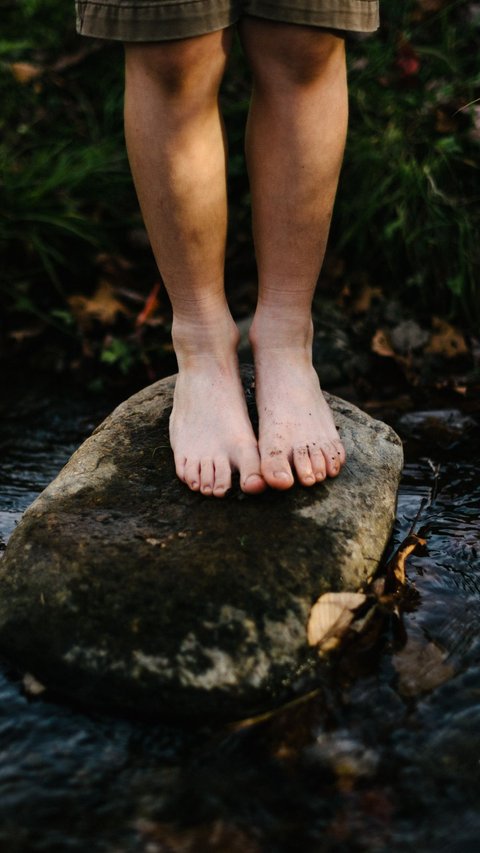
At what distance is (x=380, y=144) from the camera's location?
3109 millimetres

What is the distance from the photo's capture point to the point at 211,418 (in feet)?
6.10

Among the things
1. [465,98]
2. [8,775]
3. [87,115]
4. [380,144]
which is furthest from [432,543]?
[87,115]

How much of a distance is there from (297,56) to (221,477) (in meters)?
0.89

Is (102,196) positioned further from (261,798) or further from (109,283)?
(261,798)

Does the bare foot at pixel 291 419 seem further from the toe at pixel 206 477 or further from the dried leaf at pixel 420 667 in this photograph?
the dried leaf at pixel 420 667

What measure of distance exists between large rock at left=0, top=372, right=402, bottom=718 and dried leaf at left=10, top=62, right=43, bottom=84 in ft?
8.44

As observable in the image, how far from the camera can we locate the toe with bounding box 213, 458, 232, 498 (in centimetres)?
172

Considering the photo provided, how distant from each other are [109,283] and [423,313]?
1232 millimetres

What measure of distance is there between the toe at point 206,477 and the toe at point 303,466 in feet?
0.61

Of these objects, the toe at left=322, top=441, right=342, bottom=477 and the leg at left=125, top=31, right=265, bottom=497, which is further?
the toe at left=322, top=441, right=342, bottom=477

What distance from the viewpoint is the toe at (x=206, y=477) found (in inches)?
68.2

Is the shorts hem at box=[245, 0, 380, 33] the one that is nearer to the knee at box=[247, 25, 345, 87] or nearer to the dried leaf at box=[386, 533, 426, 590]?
the knee at box=[247, 25, 345, 87]

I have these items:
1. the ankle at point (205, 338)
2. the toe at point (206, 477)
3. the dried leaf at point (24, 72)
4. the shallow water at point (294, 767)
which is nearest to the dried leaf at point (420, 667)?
the shallow water at point (294, 767)

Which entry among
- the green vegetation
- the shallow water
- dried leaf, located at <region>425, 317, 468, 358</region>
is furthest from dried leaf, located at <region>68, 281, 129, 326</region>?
the shallow water
